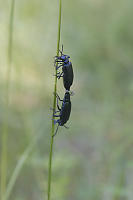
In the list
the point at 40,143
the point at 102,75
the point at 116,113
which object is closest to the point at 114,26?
the point at 102,75

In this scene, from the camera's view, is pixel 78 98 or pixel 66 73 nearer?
pixel 66 73

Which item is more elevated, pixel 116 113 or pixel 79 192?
pixel 116 113

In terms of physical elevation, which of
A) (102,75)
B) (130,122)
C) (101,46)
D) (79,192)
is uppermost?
(101,46)

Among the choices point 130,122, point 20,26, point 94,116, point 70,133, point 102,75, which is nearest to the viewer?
point 130,122

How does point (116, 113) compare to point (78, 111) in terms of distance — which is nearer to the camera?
point (116, 113)

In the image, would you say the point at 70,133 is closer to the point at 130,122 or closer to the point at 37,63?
the point at 130,122

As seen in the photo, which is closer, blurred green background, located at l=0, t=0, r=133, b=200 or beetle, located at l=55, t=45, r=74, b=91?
beetle, located at l=55, t=45, r=74, b=91

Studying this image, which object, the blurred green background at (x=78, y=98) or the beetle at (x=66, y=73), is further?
the blurred green background at (x=78, y=98)

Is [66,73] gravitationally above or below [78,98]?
above
